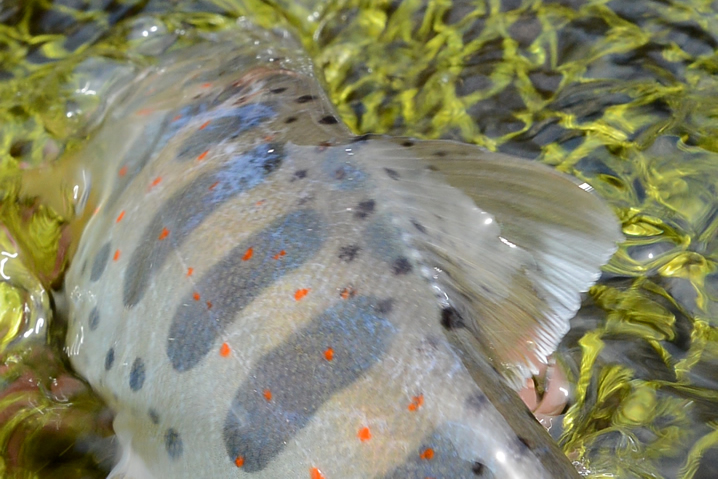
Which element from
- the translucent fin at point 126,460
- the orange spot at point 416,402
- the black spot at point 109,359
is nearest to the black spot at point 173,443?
the translucent fin at point 126,460

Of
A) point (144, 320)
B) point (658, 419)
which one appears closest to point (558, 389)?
point (658, 419)

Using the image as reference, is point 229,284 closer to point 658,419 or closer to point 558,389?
point 558,389

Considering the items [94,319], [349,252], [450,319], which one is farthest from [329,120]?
[94,319]

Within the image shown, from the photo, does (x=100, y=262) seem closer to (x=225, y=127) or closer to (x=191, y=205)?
(x=191, y=205)

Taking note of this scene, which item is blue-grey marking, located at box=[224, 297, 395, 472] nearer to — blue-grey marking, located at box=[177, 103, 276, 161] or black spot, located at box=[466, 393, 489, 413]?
black spot, located at box=[466, 393, 489, 413]

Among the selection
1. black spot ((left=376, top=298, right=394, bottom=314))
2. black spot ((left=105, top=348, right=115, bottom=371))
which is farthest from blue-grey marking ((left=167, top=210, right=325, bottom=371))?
black spot ((left=105, top=348, right=115, bottom=371))

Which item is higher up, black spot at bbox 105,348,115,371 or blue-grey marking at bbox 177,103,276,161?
blue-grey marking at bbox 177,103,276,161
